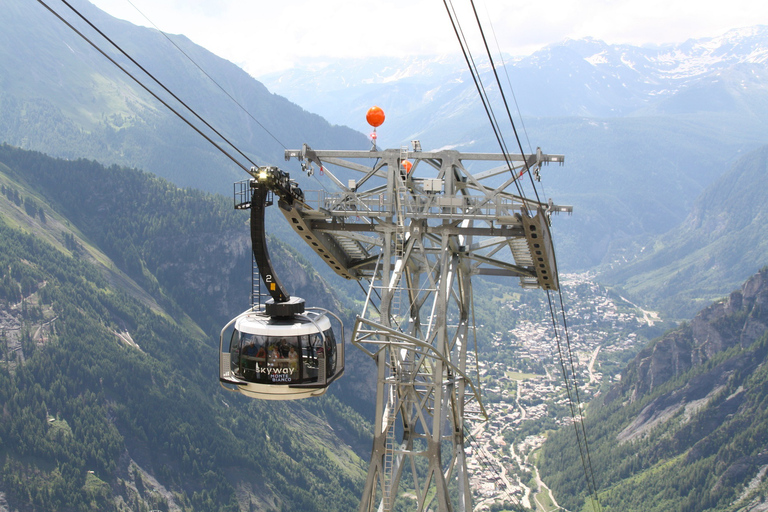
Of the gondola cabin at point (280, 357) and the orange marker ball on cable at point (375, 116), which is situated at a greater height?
the orange marker ball on cable at point (375, 116)

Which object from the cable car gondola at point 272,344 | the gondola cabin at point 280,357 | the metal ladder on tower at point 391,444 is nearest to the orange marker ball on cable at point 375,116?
the metal ladder on tower at point 391,444

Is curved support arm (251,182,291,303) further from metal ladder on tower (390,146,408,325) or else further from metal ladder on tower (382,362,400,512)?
metal ladder on tower (382,362,400,512)

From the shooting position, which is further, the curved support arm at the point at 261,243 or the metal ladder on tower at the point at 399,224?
the metal ladder on tower at the point at 399,224

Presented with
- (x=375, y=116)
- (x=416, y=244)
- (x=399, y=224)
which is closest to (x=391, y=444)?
(x=416, y=244)

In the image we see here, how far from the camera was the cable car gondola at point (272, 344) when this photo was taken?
22375mm

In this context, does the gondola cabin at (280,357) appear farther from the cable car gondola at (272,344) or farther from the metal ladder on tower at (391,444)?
the metal ladder on tower at (391,444)

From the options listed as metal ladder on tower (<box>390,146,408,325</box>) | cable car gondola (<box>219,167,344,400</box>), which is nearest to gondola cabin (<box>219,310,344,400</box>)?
cable car gondola (<box>219,167,344,400</box>)

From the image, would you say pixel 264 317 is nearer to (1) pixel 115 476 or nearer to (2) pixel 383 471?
(2) pixel 383 471

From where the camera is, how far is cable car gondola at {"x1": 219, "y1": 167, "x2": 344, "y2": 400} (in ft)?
73.4

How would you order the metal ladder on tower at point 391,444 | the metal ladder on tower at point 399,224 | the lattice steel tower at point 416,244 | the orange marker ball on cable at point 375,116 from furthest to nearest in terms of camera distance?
the orange marker ball on cable at point 375,116 < the metal ladder on tower at point 391,444 < the metal ladder on tower at point 399,224 < the lattice steel tower at point 416,244

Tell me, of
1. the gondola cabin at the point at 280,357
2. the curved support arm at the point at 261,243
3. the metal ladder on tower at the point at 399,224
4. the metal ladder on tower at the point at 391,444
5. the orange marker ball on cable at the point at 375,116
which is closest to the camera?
the curved support arm at the point at 261,243

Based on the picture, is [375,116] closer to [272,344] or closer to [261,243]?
[261,243]

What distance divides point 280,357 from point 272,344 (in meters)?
0.38

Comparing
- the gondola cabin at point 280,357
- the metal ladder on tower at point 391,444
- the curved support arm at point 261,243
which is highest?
the curved support arm at point 261,243
